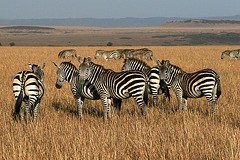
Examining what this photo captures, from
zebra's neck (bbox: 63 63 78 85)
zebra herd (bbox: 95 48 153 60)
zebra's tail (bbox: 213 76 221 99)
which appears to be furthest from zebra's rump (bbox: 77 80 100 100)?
zebra herd (bbox: 95 48 153 60)

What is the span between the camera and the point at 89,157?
5.05 meters

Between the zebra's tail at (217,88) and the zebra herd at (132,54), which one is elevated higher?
the zebra herd at (132,54)

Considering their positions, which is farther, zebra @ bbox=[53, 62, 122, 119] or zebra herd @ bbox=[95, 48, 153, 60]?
zebra herd @ bbox=[95, 48, 153, 60]

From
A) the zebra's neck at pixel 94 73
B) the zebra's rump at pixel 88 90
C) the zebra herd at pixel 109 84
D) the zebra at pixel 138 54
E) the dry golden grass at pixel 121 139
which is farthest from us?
the zebra at pixel 138 54

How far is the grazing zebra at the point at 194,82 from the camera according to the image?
24.9 ft

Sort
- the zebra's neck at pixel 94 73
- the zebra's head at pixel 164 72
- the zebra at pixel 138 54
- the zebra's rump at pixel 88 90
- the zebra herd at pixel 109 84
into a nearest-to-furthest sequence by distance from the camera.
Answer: the zebra herd at pixel 109 84, the zebra's neck at pixel 94 73, the zebra's rump at pixel 88 90, the zebra's head at pixel 164 72, the zebra at pixel 138 54

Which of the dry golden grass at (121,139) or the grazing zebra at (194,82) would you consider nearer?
the dry golden grass at (121,139)

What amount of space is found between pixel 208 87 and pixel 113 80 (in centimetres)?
247

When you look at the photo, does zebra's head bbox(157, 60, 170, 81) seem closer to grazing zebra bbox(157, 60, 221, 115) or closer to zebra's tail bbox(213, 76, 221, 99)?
grazing zebra bbox(157, 60, 221, 115)

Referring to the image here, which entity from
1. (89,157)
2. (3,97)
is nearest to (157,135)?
(89,157)

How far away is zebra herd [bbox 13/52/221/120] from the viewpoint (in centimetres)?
713

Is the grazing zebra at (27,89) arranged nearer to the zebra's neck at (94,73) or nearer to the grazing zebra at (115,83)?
the grazing zebra at (115,83)

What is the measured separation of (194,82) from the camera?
7.71 meters

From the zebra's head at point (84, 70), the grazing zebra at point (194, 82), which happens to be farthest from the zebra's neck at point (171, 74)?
the zebra's head at point (84, 70)
